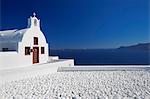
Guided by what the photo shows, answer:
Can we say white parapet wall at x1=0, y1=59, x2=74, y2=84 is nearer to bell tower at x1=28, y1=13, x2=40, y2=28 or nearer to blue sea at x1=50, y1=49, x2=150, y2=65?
bell tower at x1=28, y1=13, x2=40, y2=28

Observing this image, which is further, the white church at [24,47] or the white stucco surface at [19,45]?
the white church at [24,47]

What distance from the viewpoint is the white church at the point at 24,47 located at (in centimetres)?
1359

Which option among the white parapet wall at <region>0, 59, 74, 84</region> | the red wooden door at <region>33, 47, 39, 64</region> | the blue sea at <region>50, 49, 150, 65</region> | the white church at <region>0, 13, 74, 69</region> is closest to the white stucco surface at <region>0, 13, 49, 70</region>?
the white church at <region>0, 13, 74, 69</region>

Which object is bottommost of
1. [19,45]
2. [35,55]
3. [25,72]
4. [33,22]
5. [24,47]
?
[25,72]

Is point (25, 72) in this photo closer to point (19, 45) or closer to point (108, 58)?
point (19, 45)

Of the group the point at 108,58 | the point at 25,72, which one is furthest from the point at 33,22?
the point at 108,58

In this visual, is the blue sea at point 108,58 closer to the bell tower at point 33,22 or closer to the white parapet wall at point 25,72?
the bell tower at point 33,22

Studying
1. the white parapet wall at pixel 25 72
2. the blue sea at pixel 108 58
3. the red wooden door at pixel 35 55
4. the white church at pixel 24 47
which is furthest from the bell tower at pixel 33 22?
the blue sea at pixel 108 58

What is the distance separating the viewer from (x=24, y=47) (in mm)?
15516

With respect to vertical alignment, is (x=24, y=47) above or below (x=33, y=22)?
below

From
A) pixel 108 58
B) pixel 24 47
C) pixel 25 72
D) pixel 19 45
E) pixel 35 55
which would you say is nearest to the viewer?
pixel 25 72

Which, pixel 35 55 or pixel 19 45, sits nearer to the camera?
pixel 19 45

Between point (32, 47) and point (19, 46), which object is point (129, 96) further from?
point (32, 47)

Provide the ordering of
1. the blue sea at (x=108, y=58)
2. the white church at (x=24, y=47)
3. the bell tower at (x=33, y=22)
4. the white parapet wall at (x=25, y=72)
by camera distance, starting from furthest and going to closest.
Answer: the blue sea at (x=108, y=58) < the bell tower at (x=33, y=22) < the white church at (x=24, y=47) < the white parapet wall at (x=25, y=72)
